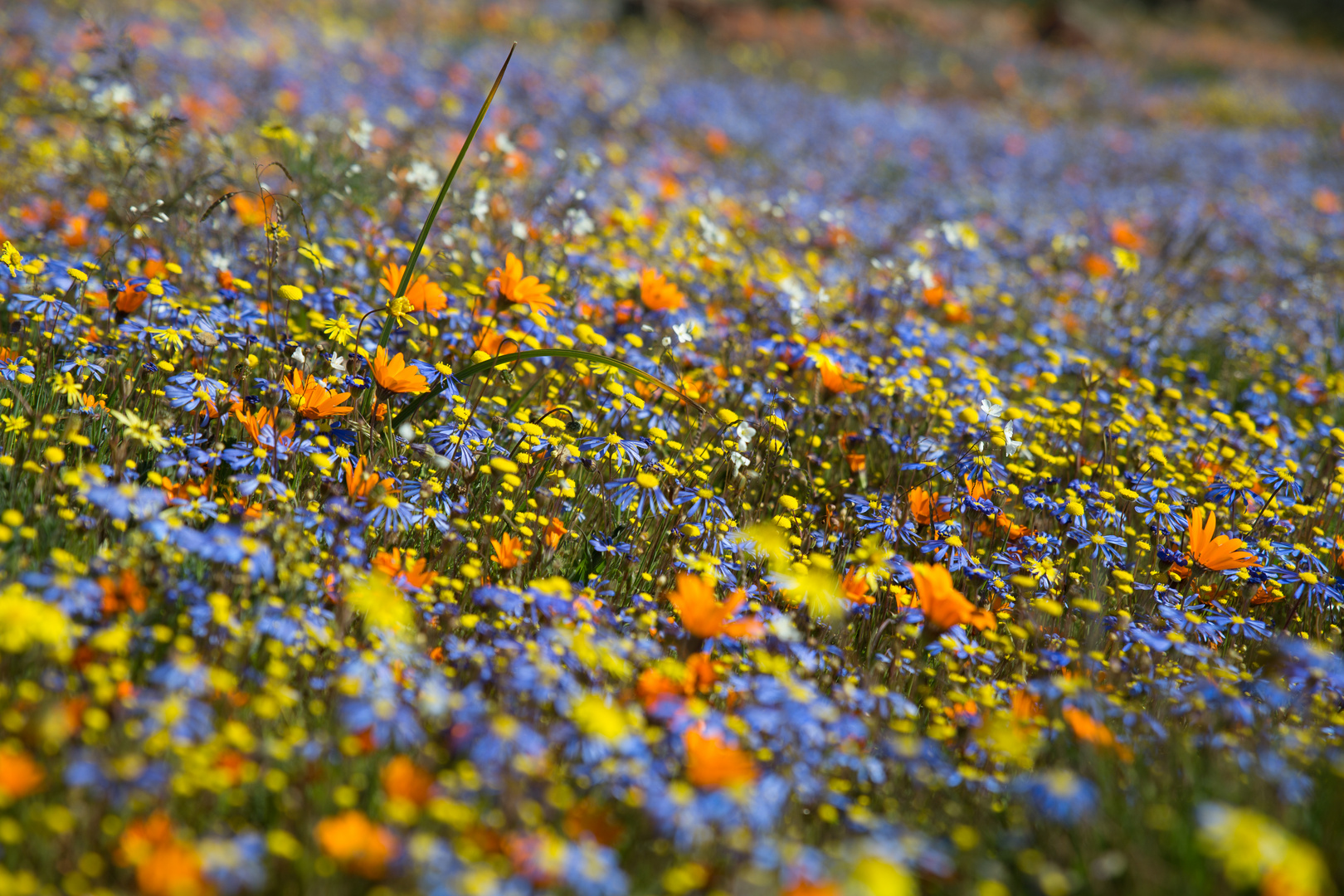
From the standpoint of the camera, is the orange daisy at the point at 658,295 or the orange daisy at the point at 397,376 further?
the orange daisy at the point at 658,295

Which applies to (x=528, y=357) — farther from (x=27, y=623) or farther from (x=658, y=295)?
(x=27, y=623)

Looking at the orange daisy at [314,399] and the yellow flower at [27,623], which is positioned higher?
the yellow flower at [27,623]

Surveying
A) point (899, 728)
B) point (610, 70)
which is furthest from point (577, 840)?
point (610, 70)

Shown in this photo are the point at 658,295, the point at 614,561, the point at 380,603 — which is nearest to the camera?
the point at 380,603

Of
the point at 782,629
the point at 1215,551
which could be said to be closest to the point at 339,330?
the point at 782,629

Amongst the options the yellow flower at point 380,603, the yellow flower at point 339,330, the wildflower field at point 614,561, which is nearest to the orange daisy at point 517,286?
the wildflower field at point 614,561

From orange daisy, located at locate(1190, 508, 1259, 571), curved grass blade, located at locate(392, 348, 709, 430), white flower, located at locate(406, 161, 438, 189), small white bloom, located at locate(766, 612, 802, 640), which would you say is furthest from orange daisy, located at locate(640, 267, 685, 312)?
orange daisy, located at locate(1190, 508, 1259, 571)

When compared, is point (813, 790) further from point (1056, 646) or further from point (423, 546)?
point (423, 546)

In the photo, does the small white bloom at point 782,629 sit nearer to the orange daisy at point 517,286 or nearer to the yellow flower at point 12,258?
the orange daisy at point 517,286

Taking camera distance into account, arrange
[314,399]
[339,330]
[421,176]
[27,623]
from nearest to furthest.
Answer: [27,623] → [314,399] → [339,330] → [421,176]
